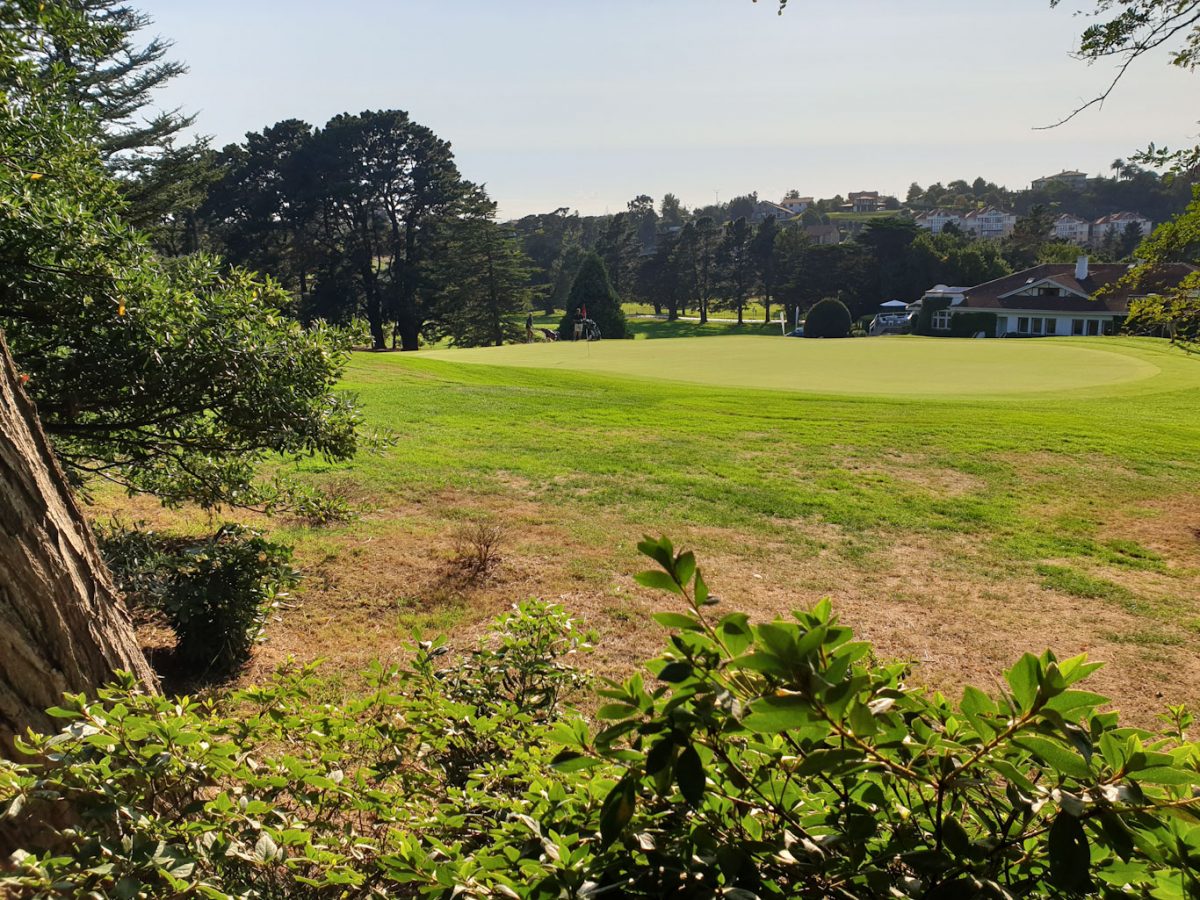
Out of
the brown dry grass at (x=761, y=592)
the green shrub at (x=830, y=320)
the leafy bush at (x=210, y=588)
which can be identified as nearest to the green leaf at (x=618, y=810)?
the brown dry grass at (x=761, y=592)

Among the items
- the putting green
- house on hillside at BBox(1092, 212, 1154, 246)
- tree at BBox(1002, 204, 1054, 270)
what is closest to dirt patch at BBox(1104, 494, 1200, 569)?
the putting green

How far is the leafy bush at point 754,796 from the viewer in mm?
1030

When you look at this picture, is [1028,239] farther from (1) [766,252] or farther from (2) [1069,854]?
(2) [1069,854]

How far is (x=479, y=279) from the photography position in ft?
179

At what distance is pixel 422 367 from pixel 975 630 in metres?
19.5

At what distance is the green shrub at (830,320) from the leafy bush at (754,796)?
5560cm

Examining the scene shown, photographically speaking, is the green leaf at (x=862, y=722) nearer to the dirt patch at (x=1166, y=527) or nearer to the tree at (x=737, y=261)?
the dirt patch at (x=1166, y=527)

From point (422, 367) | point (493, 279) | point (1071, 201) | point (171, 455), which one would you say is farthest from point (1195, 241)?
point (1071, 201)

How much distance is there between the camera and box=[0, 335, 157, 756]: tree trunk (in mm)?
2367

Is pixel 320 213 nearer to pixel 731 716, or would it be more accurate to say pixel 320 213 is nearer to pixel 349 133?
pixel 349 133

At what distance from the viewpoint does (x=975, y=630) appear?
6449 millimetres

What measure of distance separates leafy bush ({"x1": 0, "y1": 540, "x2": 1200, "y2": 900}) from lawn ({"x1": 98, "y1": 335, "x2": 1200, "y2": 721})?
3.74 meters

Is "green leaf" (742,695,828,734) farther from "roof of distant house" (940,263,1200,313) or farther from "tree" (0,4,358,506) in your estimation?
"roof of distant house" (940,263,1200,313)

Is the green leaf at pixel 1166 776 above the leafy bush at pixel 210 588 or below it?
above
